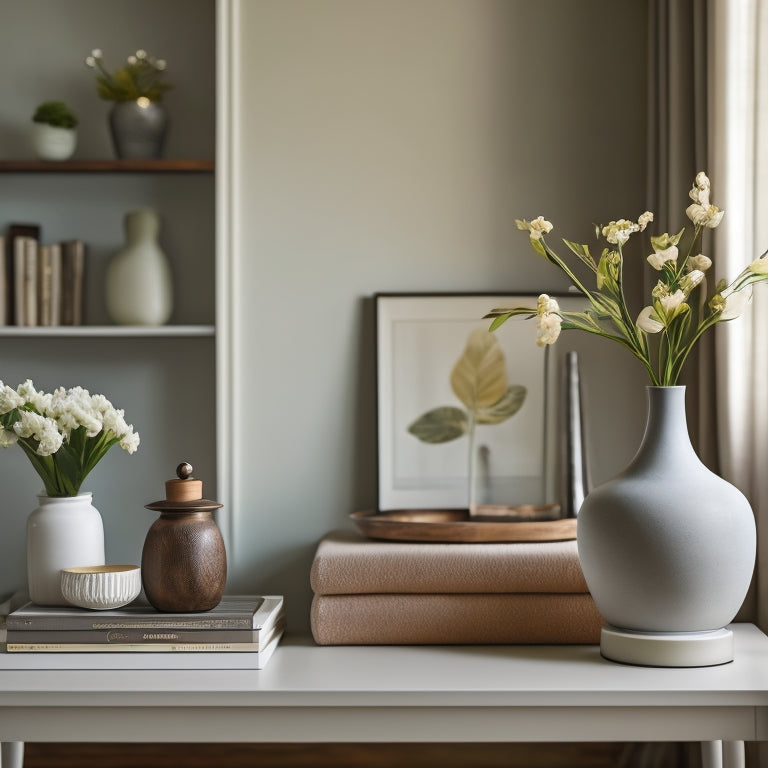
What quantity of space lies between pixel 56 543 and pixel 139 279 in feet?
1.82

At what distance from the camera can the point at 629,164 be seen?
195 centimetres

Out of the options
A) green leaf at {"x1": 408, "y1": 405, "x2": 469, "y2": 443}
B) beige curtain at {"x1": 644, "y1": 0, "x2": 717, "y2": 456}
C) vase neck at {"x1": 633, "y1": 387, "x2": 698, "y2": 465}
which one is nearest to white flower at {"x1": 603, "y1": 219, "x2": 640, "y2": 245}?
vase neck at {"x1": 633, "y1": 387, "x2": 698, "y2": 465}

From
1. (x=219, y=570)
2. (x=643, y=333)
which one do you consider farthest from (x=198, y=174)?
(x=643, y=333)

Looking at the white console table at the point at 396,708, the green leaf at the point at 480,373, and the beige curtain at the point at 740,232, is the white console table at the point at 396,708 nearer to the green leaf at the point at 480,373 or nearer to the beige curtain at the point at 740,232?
the beige curtain at the point at 740,232

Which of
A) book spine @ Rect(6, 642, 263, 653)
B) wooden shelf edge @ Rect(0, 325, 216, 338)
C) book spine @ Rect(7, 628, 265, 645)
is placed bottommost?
book spine @ Rect(6, 642, 263, 653)

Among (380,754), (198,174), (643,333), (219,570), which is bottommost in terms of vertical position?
(380,754)

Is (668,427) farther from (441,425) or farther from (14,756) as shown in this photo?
(14,756)

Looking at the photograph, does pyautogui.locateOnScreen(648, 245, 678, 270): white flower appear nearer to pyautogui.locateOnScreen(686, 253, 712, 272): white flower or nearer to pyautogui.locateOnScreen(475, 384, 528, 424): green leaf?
pyautogui.locateOnScreen(686, 253, 712, 272): white flower

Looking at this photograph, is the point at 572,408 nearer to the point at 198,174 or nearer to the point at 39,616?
the point at 198,174

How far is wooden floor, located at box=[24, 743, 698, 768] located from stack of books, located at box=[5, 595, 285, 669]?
58 cm

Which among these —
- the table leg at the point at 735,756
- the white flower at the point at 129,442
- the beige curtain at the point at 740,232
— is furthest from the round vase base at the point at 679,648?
the white flower at the point at 129,442

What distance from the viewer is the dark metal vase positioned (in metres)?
1.86

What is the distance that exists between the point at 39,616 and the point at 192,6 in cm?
127

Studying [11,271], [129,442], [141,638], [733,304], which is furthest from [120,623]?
[733,304]
